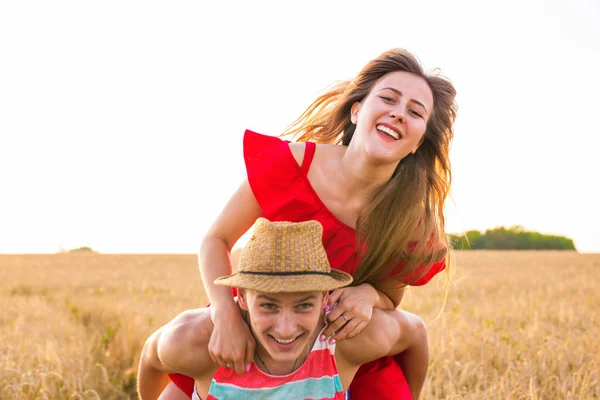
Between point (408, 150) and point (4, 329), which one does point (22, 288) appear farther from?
point (408, 150)

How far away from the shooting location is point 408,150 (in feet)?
10.0

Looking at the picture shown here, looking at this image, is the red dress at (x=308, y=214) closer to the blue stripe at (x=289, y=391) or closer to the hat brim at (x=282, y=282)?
the blue stripe at (x=289, y=391)

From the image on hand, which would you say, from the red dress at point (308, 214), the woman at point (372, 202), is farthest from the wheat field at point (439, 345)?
the red dress at point (308, 214)

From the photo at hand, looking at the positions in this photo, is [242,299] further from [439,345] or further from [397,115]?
[439,345]

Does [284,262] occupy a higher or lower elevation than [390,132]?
lower

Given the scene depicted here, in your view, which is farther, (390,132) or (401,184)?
(401,184)

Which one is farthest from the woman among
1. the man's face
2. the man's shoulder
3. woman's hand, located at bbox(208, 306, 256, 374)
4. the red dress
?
the man's face

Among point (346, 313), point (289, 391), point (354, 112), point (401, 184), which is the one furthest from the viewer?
point (354, 112)

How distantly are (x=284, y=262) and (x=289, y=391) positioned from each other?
0.49 meters

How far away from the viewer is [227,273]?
2.91m

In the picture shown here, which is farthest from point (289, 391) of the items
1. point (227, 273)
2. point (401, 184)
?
point (401, 184)

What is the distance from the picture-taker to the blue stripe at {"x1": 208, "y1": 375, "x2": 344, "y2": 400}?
2355 mm

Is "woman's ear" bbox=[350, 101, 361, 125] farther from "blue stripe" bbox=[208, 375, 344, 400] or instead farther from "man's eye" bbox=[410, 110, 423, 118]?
"blue stripe" bbox=[208, 375, 344, 400]

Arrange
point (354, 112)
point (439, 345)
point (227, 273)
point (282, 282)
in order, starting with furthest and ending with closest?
point (439, 345)
point (354, 112)
point (227, 273)
point (282, 282)
